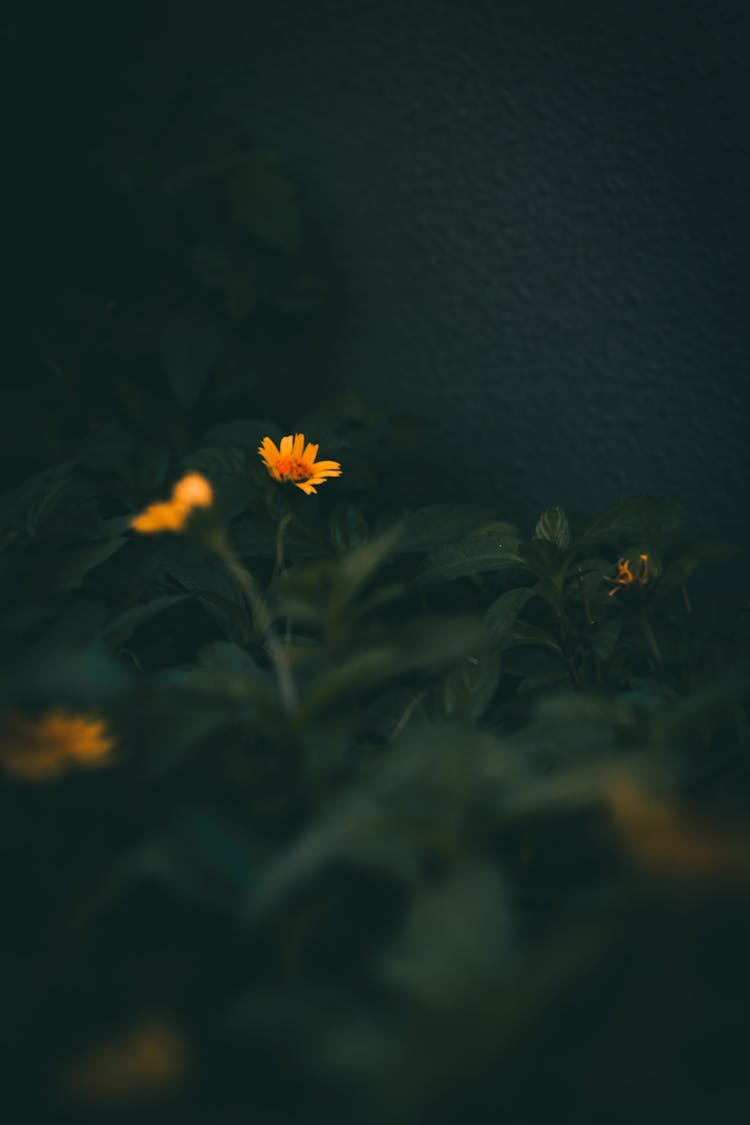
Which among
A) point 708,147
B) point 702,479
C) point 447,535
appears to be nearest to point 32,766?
point 447,535

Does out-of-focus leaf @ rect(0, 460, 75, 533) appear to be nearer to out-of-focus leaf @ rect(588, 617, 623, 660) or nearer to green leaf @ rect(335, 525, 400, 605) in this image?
green leaf @ rect(335, 525, 400, 605)

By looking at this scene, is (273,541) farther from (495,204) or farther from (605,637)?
(495,204)

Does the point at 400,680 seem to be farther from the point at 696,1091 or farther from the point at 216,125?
the point at 216,125

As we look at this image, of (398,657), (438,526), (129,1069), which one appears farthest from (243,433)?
(129,1069)

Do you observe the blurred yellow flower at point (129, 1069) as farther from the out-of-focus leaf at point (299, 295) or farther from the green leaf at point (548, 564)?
the out-of-focus leaf at point (299, 295)

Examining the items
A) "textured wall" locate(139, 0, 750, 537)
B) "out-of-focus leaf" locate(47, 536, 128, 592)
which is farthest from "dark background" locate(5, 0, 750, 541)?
"out-of-focus leaf" locate(47, 536, 128, 592)

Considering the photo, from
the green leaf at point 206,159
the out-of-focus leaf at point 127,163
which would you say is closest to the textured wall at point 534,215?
the green leaf at point 206,159
